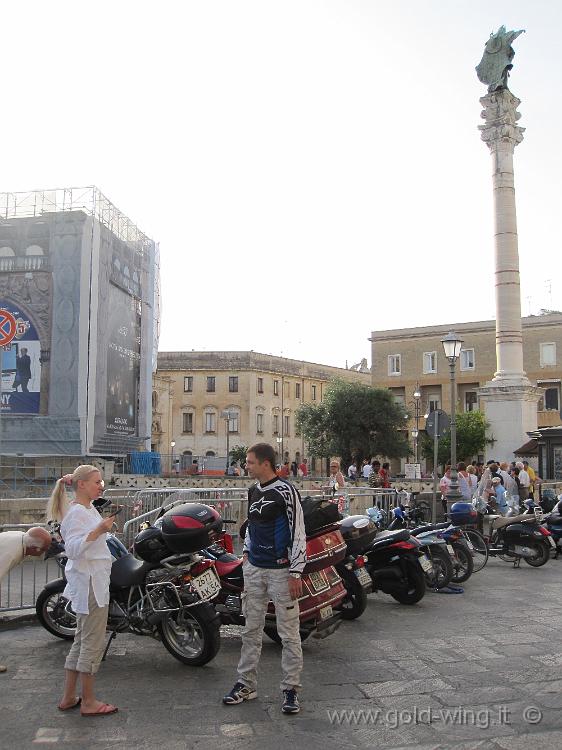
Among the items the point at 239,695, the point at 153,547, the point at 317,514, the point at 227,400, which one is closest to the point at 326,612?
the point at 317,514

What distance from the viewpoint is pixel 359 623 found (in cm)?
791

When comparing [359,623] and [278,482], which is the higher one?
[278,482]

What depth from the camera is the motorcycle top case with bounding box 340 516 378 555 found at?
806cm

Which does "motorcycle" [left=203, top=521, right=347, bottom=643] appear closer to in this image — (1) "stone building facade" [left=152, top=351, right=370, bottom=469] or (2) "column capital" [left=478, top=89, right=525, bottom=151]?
(2) "column capital" [left=478, top=89, right=525, bottom=151]

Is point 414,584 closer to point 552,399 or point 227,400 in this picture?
point 552,399

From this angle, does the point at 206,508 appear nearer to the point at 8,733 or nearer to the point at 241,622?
the point at 241,622

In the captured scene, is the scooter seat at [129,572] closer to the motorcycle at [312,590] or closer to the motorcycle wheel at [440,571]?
the motorcycle at [312,590]

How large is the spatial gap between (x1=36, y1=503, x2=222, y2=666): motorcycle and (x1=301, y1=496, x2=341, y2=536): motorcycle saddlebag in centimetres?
79

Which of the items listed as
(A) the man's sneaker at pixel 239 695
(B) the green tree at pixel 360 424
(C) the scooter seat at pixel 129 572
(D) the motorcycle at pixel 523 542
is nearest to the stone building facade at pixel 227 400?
(B) the green tree at pixel 360 424

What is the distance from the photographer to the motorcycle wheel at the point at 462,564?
33.9 ft

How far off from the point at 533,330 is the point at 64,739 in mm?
57046

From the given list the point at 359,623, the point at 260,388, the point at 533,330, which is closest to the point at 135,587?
the point at 359,623

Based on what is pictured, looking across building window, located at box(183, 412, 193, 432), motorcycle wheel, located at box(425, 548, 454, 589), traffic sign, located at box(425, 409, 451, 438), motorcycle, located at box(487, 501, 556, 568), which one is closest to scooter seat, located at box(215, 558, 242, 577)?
motorcycle wheel, located at box(425, 548, 454, 589)

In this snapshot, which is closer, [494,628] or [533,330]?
[494,628]
